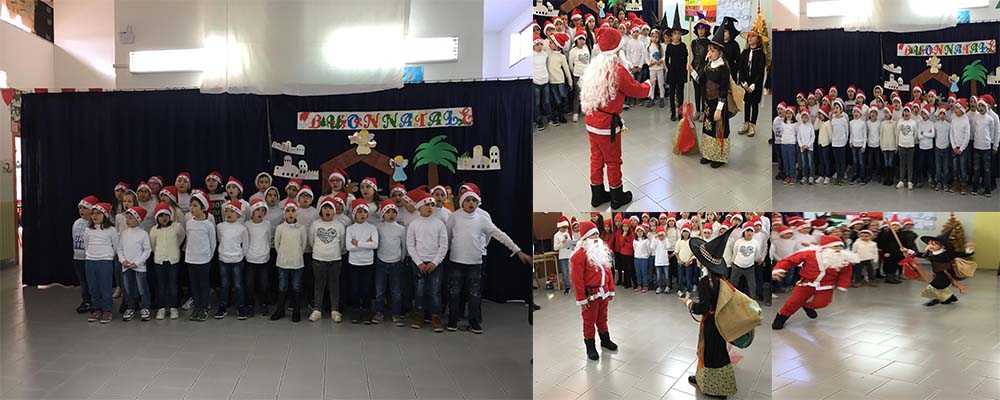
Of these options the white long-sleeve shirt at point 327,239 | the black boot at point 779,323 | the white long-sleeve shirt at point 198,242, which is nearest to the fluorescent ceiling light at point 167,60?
the white long-sleeve shirt at point 198,242

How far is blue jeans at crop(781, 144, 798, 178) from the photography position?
5.79 ft

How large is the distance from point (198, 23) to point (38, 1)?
212cm

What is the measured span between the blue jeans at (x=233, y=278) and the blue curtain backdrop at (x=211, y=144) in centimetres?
102

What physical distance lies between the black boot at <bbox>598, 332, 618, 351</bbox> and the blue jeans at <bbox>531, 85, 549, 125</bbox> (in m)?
0.62

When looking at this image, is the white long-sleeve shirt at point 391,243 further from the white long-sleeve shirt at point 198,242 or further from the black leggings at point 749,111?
the black leggings at point 749,111

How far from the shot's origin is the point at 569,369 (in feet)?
5.72

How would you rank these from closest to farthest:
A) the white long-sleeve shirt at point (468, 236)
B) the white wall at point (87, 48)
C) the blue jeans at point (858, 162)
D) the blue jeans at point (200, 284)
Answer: the blue jeans at point (858, 162)
the white long-sleeve shirt at point (468, 236)
the blue jeans at point (200, 284)
the white wall at point (87, 48)

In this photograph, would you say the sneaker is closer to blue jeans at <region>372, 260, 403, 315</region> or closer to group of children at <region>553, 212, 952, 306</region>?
blue jeans at <region>372, 260, 403, 315</region>

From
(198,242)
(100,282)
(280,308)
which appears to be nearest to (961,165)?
(280,308)

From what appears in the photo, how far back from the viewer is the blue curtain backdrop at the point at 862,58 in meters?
1.86

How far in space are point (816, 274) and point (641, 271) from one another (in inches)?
26.5

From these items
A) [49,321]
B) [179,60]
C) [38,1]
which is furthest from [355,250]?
[38,1]

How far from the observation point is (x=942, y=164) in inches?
72.9

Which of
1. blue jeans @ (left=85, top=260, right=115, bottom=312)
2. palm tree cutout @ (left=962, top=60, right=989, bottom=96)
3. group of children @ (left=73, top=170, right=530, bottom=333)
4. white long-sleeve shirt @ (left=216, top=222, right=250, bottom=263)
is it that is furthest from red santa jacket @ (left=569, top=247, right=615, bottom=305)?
blue jeans @ (left=85, top=260, right=115, bottom=312)
